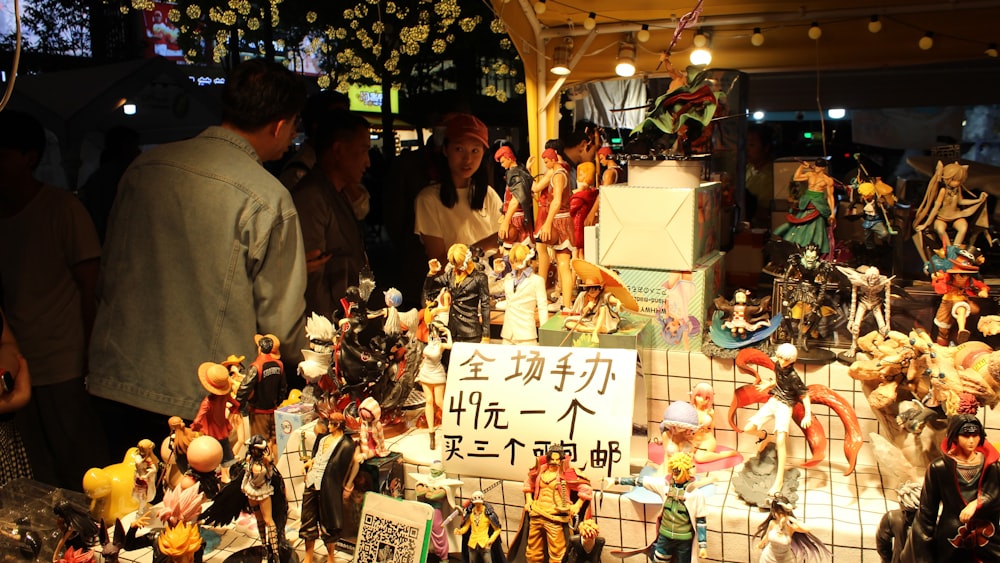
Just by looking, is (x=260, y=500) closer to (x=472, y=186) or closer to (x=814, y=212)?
(x=814, y=212)

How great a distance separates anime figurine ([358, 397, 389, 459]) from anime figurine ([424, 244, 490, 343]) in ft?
2.63

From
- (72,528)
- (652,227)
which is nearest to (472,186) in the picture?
(652,227)

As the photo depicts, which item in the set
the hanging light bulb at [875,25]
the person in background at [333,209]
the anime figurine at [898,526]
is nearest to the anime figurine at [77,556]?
the person in background at [333,209]

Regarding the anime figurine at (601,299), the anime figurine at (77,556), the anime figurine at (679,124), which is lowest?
the anime figurine at (77,556)

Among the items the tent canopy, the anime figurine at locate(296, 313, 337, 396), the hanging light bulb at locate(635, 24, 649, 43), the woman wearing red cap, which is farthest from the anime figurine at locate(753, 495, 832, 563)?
the hanging light bulb at locate(635, 24, 649, 43)

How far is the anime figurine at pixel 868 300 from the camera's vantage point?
290 cm

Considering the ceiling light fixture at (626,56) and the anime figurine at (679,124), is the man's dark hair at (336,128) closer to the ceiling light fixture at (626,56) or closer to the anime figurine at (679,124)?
the anime figurine at (679,124)

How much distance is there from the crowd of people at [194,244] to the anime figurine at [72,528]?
49 centimetres

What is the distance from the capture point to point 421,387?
3189 mm

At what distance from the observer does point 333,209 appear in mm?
3809

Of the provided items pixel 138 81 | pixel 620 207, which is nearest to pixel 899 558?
pixel 620 207

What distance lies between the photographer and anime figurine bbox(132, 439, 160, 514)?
2.74m

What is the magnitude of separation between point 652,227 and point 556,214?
915 millimetres

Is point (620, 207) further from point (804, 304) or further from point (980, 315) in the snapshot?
point (980, 315)
